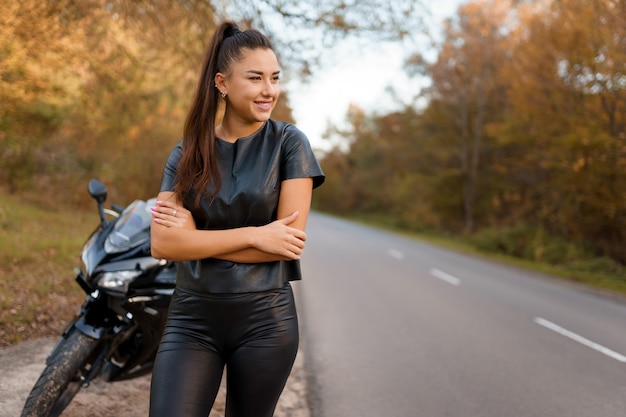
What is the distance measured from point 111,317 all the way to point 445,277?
9.80 meters

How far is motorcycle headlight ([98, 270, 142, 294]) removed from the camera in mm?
3195

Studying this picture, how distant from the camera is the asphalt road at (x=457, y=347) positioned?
4758mm

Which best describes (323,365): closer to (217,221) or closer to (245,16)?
(217,221)

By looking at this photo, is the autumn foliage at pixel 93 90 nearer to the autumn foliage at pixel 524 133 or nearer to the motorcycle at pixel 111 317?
the autumn foliage at pixel 524 133

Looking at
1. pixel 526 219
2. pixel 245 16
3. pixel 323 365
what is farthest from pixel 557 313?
pixel 526 219

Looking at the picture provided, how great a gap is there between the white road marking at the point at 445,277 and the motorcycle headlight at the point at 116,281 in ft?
29.8

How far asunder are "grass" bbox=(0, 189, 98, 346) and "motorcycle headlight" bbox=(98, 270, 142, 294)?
2.16 metres

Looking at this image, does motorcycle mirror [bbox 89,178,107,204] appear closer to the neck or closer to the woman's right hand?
the neck

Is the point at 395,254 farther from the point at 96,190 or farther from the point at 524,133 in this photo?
the point at 96,190

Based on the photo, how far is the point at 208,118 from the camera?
2.21m

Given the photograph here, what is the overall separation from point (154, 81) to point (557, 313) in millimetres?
10257

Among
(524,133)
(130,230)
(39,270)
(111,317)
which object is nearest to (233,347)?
(111,317)

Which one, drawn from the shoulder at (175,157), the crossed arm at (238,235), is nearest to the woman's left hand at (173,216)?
the crossed arm at (238,235)

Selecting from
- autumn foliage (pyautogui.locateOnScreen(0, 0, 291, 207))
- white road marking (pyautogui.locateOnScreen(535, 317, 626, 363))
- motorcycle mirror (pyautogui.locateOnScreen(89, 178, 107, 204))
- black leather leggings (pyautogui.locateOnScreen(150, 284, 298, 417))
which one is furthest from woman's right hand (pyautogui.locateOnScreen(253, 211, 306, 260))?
autumn foliage (pyautogui.locateOnScreen(0, 0, 291, 207))
